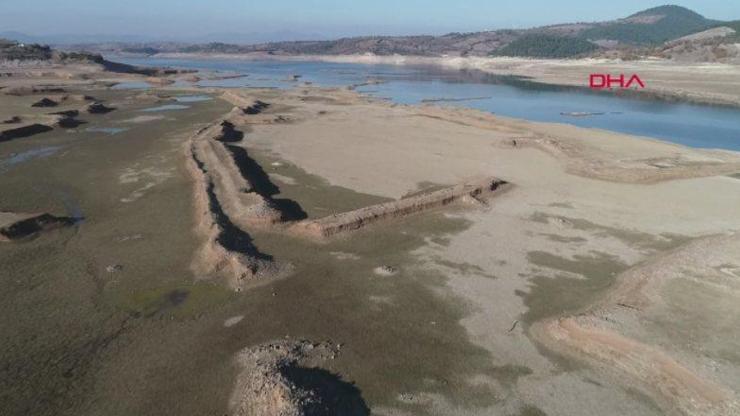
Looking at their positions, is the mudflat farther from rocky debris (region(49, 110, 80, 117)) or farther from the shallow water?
rocky debris (region(49, 110, 80, 117))

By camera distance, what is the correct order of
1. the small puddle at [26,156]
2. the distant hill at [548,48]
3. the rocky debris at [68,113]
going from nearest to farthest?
the small puddle at [26,156], the rocky debris at [68,113], the distant hill at [548,48]

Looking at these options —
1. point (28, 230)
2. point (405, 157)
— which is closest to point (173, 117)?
point (405, 157)

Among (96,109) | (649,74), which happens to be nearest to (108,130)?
(96,109)

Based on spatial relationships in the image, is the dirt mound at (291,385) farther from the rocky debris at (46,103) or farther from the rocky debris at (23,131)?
the rocky debris at (46,103)

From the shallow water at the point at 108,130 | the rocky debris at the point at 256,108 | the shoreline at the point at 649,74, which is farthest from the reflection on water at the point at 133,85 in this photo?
the shoreline at the point at 649,74

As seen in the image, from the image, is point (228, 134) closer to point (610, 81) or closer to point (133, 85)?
point (133, 85)
